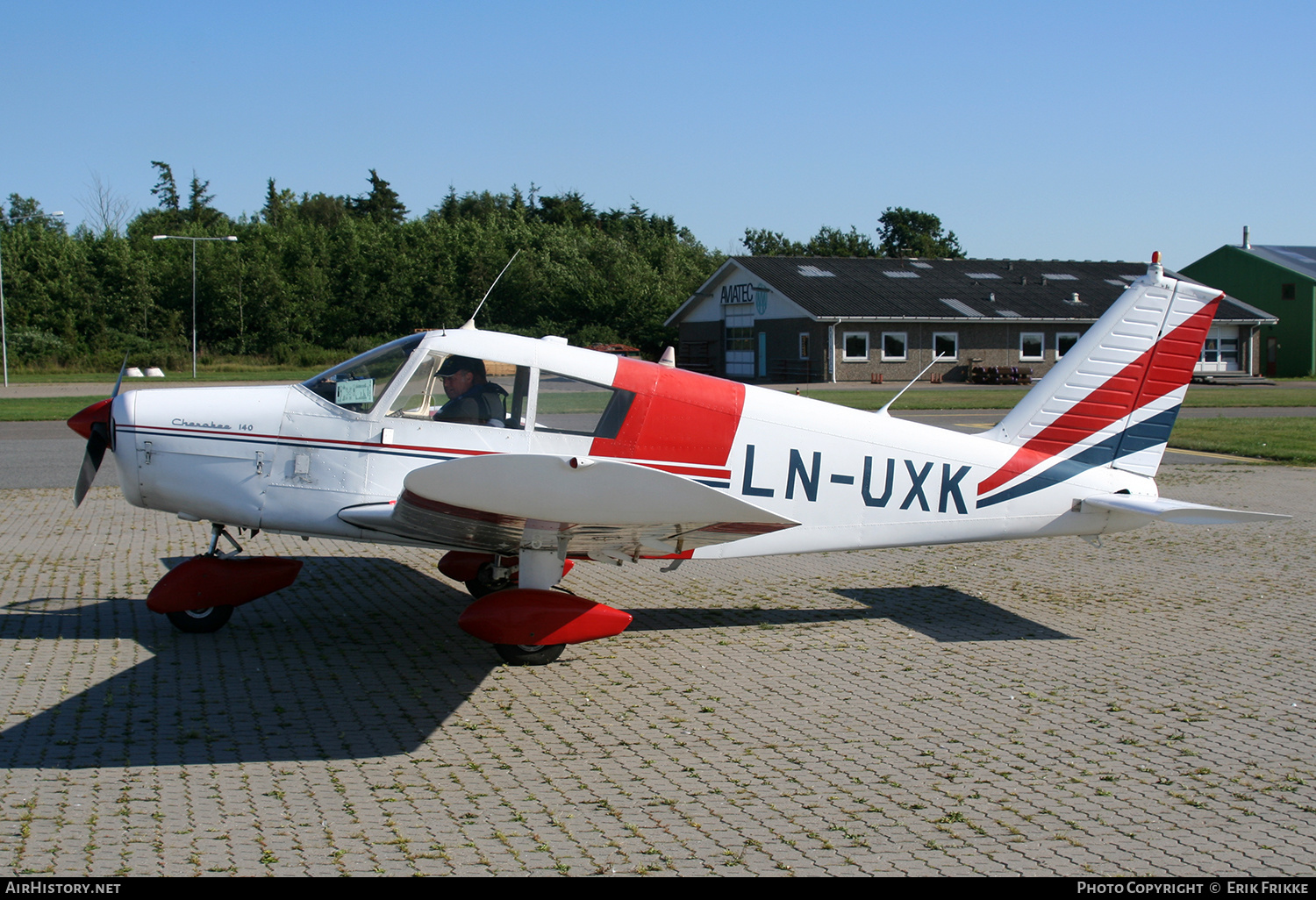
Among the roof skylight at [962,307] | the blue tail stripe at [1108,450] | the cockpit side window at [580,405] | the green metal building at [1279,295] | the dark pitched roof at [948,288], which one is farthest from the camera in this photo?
the green metal building at [1279,295]

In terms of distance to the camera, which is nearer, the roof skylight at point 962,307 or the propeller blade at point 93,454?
the propeller blade at point 93,454

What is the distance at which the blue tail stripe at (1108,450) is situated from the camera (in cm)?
699

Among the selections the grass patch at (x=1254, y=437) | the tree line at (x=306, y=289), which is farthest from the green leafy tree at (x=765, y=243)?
the grass patch at (x=1254, y=437)

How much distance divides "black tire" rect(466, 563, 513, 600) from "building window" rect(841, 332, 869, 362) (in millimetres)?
36214

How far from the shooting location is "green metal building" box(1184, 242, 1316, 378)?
4859cm

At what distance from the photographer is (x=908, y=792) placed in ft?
14.2

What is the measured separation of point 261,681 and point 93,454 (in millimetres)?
2159

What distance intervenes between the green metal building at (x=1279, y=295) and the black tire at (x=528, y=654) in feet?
175

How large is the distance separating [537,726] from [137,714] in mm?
2141

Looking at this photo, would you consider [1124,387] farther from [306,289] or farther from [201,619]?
[306,289]

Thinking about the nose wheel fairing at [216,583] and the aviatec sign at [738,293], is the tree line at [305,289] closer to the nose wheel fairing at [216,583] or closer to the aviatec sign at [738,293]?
the aviatec sign at [738,293]

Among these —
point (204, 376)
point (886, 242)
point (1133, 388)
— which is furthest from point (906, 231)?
point (1133, 388)

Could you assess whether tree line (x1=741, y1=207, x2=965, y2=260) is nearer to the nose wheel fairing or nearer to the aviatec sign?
the aviatec sign
